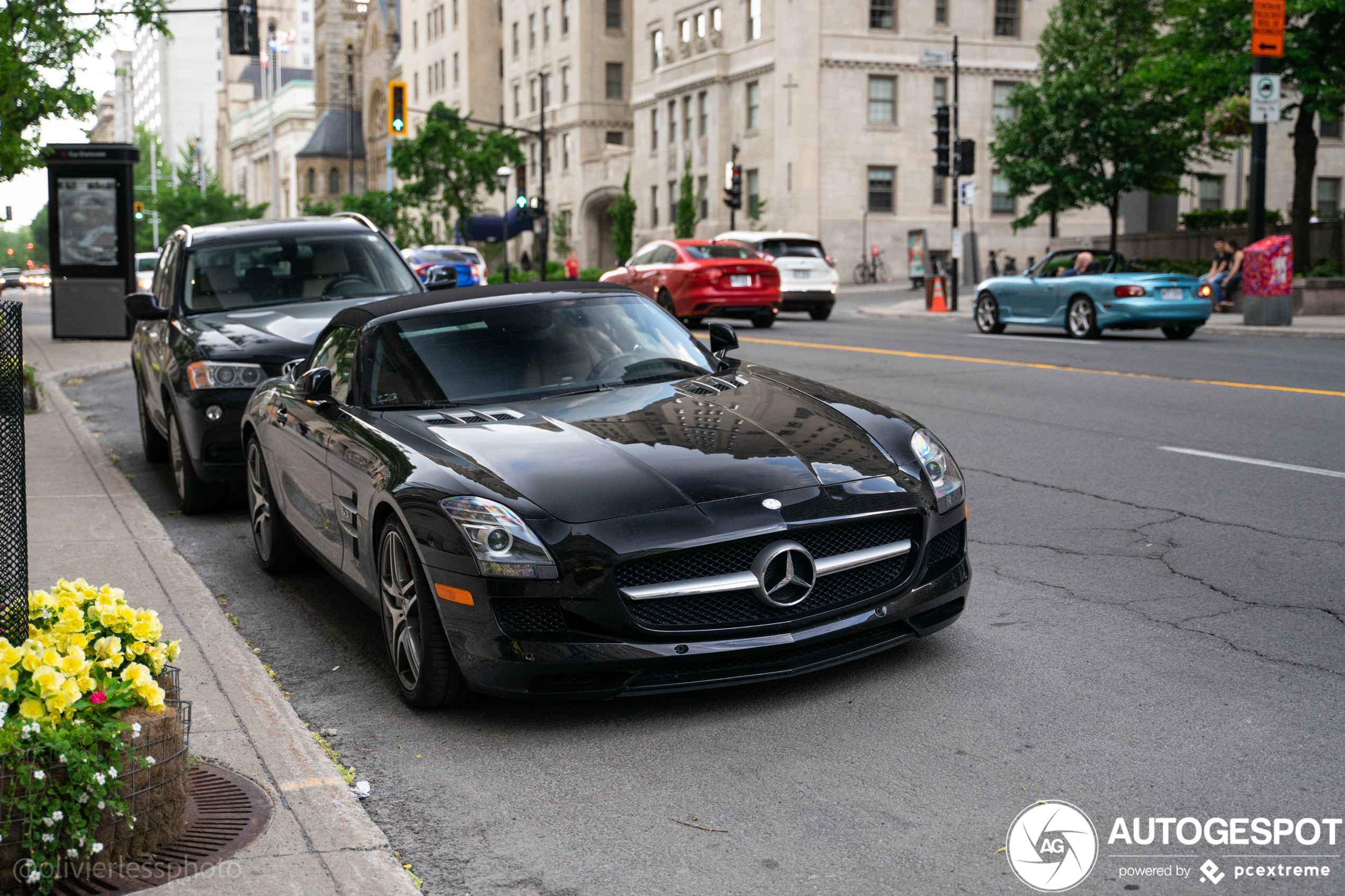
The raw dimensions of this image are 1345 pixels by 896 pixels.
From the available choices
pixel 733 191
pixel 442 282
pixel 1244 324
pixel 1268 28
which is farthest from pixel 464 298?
pixel 733 191

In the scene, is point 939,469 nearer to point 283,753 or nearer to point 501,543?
point 501,543

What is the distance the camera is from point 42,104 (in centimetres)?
1759

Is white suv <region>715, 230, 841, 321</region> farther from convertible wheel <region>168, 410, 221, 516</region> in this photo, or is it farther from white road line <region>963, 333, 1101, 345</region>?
convertible wheel <region>168, 410, 221, 516</region>

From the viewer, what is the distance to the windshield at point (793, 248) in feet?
97.2

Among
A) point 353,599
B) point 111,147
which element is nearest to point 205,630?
point 353,599

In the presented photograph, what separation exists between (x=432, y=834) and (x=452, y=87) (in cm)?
→ 9295

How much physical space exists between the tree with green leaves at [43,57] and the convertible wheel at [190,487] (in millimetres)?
7089

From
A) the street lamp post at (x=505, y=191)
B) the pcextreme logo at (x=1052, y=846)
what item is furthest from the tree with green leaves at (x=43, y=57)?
the street lamp post at (x=505, y=191)

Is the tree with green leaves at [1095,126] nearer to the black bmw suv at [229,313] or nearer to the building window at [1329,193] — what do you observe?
the building window at [1329,193]

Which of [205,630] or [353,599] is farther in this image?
[353,599]

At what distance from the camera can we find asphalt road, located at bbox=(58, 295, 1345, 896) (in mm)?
3500

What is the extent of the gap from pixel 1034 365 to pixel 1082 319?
18.5 ft

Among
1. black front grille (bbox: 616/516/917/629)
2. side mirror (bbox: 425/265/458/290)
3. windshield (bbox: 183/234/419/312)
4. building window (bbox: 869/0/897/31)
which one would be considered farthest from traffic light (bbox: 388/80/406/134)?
black front grille (bbox: 616/516/917/629)

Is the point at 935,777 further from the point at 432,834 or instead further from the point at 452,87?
the point at 452,87
